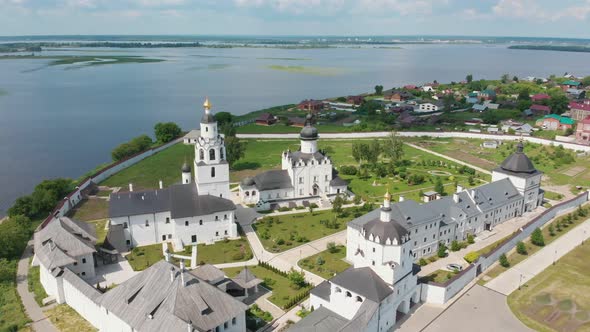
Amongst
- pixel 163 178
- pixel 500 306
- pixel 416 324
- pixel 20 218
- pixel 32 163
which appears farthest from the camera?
pixel 32 163

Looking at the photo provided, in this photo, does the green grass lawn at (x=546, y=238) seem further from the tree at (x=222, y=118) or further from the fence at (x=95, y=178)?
the tree at (x=222, y=118)

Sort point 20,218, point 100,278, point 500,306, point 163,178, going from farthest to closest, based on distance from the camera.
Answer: point 163,178, point 20,218, point 100,278, point 500,306

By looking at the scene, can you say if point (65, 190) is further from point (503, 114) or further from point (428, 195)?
point (503, 114)

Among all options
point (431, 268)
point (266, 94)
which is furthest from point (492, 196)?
point (266, 94)

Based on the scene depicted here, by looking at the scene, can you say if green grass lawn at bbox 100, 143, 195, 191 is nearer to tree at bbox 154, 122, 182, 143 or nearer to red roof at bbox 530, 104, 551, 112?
tree at bbox 154, 122, 182, 143

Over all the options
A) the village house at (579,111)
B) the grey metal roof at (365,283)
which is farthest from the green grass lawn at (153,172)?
the village house at (579,111)

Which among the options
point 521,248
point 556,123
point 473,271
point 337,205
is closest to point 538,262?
point 521,248
